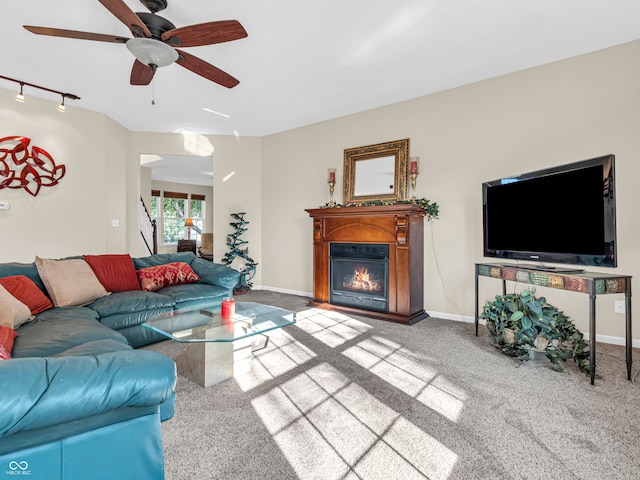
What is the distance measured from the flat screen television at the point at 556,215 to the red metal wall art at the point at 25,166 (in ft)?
17.7

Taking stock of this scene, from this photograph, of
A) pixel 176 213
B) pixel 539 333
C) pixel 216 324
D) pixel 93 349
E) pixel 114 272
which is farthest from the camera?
pixel 176 213

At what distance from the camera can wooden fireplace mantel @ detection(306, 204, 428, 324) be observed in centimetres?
373

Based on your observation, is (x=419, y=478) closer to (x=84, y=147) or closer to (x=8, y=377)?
(x=8, y=377)

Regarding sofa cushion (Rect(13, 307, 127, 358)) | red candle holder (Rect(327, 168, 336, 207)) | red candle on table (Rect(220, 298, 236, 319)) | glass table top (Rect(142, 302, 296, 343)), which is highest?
red candle holder (Rect(327, 168, 336, 207))

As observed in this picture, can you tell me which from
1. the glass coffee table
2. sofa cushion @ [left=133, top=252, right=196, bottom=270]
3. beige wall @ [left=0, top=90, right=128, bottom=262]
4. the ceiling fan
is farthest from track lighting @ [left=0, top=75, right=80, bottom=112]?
the glass coffee table

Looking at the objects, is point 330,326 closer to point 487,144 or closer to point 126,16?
point 487,144

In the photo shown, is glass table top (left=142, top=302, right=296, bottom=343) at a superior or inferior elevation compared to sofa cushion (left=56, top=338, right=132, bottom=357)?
inferior

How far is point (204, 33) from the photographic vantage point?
2.18 m

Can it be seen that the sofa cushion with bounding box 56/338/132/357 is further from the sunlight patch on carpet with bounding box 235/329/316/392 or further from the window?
the window

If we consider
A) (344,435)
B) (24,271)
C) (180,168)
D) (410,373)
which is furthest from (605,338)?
(180,168)

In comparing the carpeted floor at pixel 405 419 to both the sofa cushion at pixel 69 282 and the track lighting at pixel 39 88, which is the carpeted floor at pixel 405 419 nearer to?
the sofa cushion at pixel 69 282

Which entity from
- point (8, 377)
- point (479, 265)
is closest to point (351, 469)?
point (8, 377)

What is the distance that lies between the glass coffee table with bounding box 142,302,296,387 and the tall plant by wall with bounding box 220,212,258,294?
2932mm

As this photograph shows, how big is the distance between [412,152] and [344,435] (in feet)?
11.5
